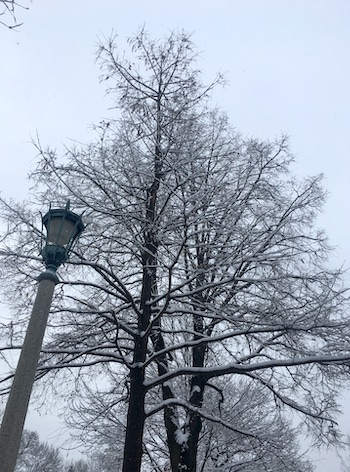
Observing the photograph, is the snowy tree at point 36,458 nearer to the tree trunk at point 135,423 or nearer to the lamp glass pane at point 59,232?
the tree trunk at point 135,423

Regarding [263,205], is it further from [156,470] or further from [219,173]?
[156,470]

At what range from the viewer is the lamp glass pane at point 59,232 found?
166 inches

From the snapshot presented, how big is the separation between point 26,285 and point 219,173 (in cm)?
374

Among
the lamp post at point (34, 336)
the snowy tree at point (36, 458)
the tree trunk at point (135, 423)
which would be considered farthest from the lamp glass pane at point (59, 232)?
the snowy tree at point (36, 458)

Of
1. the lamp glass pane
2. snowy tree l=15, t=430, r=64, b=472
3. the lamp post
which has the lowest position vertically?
the lamp post

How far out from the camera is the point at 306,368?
705 cm

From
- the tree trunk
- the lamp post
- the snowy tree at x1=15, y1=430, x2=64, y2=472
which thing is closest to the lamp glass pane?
the lamp post

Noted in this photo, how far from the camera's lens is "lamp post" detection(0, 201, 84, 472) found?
11.1 ft

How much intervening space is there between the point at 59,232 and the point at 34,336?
94 centimetres

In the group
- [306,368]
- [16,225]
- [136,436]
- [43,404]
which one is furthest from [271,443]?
[16,225]

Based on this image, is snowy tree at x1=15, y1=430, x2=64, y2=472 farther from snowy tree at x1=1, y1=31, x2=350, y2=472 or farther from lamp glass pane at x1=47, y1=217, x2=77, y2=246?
lamp glass pane at x1=47, y1=217, x2=77, y2=246

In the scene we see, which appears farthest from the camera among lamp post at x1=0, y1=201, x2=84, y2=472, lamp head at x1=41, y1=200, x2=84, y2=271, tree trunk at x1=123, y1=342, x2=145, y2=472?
tree trunk at x1=123, y1=342, x2=145, y2=472

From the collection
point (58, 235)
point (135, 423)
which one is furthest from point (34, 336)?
point (135, 423)

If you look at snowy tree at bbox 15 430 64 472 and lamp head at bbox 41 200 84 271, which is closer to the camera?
lamp head at bbox 41 200 84 271
